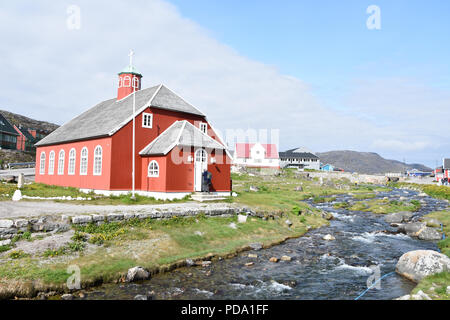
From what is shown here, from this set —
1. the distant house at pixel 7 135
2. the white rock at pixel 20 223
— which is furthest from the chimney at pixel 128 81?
the distant house at pixel 7 135

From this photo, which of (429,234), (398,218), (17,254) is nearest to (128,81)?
(17,254)

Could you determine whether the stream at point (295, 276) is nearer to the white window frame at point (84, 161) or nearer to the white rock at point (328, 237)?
the white rock at point (328, 237)

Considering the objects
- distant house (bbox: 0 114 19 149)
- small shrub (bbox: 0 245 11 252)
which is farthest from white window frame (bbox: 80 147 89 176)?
distant house (bbox: 0 114 19 149)

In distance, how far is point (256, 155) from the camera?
288 feet

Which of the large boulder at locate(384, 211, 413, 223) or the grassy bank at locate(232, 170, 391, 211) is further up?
the grassy bank at locate(232, 170, 391, 211)

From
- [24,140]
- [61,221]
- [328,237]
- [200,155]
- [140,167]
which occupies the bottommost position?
[328,237]

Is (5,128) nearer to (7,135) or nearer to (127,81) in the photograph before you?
(7,135)

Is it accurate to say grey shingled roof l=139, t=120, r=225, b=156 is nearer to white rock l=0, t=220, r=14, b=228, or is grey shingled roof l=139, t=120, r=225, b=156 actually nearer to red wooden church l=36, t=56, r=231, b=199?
red wooden church l=36, t=56, r=231, b=199

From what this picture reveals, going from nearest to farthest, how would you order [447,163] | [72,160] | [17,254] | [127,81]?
[17,254], [72,160], [127,81], [447,163]

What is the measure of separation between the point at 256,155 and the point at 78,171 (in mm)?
63477

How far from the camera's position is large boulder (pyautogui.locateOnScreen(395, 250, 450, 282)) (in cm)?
1132

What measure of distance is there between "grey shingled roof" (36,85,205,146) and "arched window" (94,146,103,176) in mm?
1310
